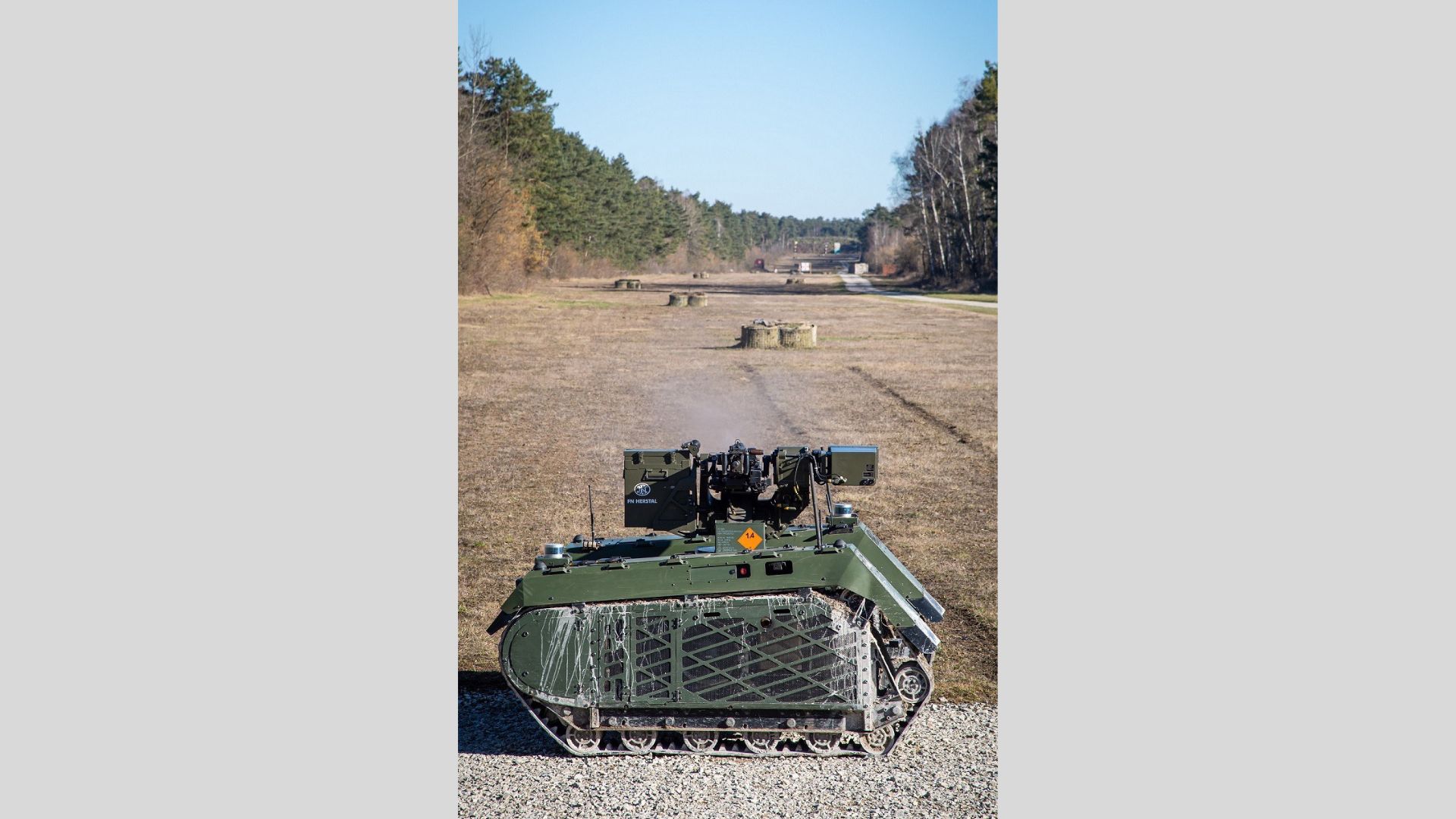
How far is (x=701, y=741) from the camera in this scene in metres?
9.27

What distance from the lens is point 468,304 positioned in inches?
1464

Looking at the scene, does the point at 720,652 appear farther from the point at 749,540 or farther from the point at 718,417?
the point at 718,417

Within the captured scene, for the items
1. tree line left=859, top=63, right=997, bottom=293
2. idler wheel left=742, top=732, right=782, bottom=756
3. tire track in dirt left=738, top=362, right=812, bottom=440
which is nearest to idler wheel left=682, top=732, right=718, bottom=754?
idler wheel left=742, top=732, right=782, bottom=756

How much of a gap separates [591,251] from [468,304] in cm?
1655

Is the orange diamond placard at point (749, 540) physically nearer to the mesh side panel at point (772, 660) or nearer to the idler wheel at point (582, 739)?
the mesh side panel at point (772, 660)

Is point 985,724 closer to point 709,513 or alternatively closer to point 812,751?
point 812,751

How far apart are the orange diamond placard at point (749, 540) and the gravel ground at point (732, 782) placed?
1.50 metres

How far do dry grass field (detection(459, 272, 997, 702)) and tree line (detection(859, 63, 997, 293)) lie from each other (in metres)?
10.1

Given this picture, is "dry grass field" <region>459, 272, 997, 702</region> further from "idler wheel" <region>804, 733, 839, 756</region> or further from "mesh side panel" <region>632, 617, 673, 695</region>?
"mesh side panel" <region>632, 617, 673, 695</region>

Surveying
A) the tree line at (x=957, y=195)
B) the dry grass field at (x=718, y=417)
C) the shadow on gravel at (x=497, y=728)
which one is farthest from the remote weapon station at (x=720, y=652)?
the tree line at (x=957, y=195)

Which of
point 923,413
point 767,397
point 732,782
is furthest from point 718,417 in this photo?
point 732,782

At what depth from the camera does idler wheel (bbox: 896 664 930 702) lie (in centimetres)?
930

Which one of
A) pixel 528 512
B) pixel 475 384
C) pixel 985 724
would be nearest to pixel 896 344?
pixel 475 384

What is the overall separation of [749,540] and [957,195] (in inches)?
1768
